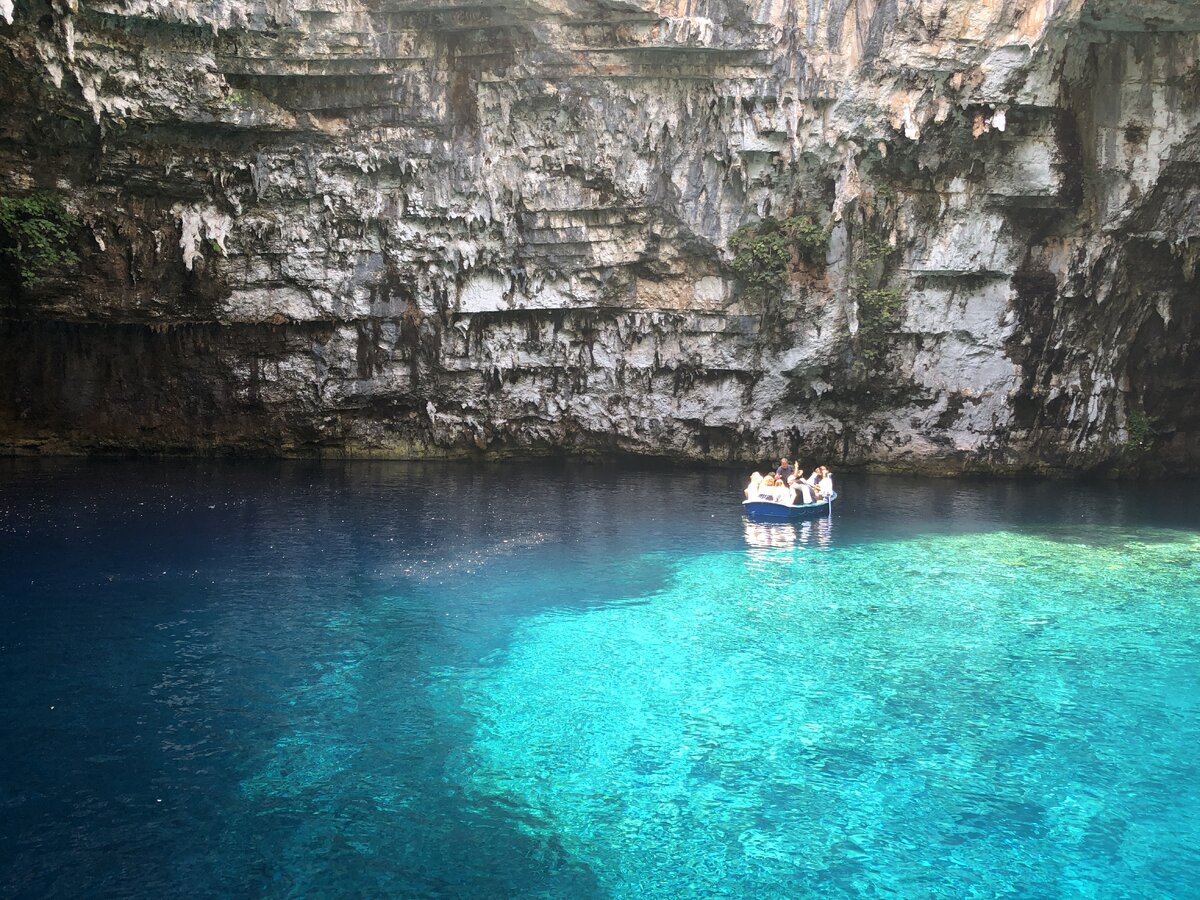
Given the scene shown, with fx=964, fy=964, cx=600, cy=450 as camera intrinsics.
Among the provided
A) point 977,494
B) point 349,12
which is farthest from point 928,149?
point 349,12

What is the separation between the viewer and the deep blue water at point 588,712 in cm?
916

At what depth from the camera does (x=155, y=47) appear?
2955cm

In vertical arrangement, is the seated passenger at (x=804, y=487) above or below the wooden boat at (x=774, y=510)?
above

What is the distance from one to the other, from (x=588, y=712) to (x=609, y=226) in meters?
25.3

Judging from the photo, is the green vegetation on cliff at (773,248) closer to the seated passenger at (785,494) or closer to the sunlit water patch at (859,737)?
the seated passenger at (785,494)

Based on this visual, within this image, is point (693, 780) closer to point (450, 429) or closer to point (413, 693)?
point (413, 693)

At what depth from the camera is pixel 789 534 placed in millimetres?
25641

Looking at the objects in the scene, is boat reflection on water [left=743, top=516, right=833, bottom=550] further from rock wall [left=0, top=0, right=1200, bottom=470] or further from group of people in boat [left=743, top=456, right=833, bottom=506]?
rock wall [left=0, top=0, right=1200, bottom=470]

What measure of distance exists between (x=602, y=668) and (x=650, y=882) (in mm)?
5857

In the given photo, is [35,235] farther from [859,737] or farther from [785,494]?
[859,737]

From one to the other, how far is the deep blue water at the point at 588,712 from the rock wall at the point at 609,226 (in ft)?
41.7

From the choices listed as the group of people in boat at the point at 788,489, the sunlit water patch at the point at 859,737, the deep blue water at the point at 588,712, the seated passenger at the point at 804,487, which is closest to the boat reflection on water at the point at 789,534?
the deep blue water at the point at 588,712

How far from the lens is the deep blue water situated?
30.1ft

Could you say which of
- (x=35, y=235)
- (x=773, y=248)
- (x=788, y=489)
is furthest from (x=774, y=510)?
(x=35, y=235)
